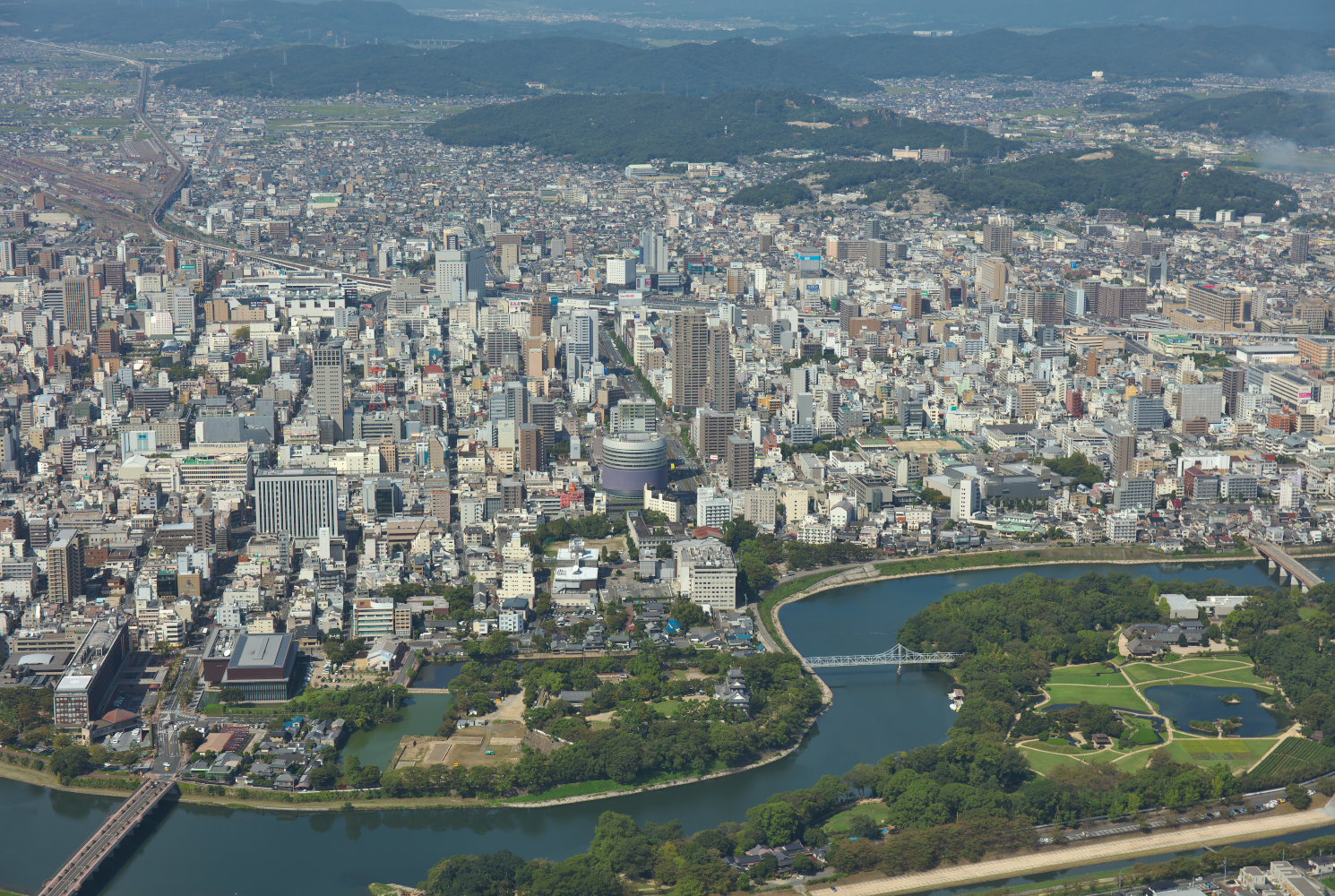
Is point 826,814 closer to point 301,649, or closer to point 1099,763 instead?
point 1099,763

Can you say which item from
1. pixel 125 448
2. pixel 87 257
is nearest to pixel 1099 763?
pixel 125 448

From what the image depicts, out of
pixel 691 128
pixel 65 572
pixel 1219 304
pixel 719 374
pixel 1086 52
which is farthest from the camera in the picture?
pixel 1086 52

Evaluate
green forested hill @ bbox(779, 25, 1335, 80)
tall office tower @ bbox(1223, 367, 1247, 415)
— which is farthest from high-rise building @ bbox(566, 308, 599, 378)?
green forested hill @ bbox(779, 25, 1335, 80)

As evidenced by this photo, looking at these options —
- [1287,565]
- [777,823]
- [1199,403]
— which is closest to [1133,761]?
[777,823]

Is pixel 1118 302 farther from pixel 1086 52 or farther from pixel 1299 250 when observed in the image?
pixel 1086 52

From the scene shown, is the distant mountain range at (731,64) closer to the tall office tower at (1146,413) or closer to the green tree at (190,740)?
the tall office tower at (1146,413)

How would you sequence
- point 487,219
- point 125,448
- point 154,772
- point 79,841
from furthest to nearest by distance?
1. point 487,219
2. point 125,448
3. point 154,772
4. point 79,841
